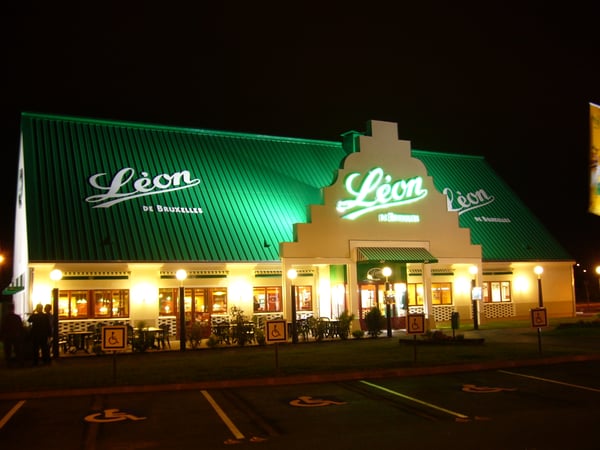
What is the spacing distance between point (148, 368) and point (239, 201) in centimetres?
1474

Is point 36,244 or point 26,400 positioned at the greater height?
point 36,244

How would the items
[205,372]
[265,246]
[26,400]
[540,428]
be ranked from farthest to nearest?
1. [265,246]
2. [205,372]
3. [26,400]
4. [540,428]

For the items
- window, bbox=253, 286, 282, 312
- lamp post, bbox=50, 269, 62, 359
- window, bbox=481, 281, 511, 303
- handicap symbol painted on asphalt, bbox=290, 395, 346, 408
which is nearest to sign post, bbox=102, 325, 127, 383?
handicap symbol painted on asphalt, bbox=290, 395, 346, 408

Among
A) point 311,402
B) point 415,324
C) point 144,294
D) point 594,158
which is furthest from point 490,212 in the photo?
point 311,402

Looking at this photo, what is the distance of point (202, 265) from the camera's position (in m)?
28.6

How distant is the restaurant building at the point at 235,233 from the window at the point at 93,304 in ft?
0.19

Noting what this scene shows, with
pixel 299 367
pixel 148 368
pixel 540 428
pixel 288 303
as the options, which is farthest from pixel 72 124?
pixel 540 428

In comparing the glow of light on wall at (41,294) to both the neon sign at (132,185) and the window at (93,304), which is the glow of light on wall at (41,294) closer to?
the window at (93,304)

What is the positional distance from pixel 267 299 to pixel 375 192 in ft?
23.9

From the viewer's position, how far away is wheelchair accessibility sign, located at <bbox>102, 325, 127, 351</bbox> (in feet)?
50.7

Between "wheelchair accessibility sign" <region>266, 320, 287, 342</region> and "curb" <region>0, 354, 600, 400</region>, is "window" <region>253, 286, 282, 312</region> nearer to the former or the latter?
"wheelchair accessibility sign" <region>266, 320, 287, 342</region>

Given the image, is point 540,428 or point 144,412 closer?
point 540,428

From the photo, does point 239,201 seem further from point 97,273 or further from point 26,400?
point 26,400

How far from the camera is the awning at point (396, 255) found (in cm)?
2988
